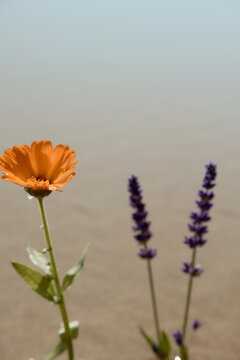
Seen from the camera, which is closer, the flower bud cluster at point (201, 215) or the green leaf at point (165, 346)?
the flower bud cluster at point (201, 215)

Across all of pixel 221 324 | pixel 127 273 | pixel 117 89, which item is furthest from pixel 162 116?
pixel 221 324

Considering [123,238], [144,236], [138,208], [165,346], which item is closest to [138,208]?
[138,208]

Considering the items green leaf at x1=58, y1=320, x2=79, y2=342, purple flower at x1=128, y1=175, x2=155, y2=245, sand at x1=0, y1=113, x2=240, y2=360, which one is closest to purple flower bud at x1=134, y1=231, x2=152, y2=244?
purple flower at x1=128, y1=175, x2=155, y2=245

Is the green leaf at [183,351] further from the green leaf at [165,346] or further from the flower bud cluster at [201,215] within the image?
the flower bud cluster at [201,215]

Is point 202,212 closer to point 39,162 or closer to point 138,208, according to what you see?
point 138,208

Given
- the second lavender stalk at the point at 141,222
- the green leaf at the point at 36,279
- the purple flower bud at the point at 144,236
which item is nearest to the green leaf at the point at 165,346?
the second lavender stalk at the point at 141,222

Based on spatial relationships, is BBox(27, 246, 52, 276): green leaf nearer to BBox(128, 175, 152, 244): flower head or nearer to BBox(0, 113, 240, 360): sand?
BBox(128, 175, 152, 244): flower head
